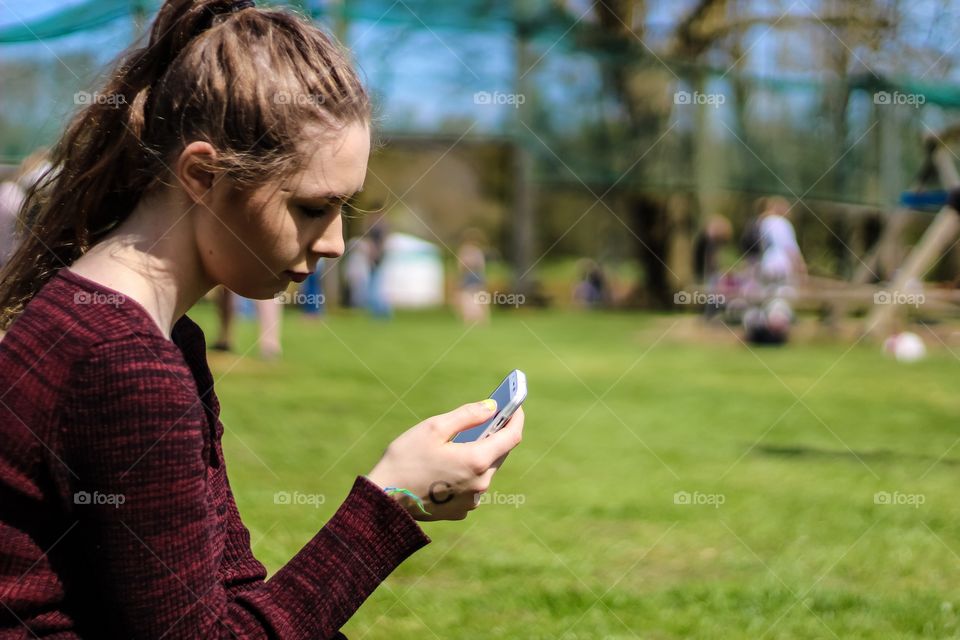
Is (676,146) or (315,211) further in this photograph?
(676,146)

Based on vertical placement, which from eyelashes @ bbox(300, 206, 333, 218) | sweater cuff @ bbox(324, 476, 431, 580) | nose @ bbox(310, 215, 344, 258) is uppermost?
eyelashes @ bbox(300, 206, 333, 218)

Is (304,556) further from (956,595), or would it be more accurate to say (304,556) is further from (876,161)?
(876,161)

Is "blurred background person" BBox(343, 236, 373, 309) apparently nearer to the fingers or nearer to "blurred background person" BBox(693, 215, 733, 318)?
"blurred background person" BBox(693, 215, 733, 318)

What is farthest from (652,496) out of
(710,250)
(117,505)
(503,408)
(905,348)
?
(710,250)

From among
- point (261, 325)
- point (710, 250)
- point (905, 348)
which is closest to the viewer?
point (261, 325)

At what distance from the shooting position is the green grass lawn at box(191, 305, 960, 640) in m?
3.49

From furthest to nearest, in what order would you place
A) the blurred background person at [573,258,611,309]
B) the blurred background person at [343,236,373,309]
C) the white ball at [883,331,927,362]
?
the blurred background person at [573,258,611,309], the blurred background person at [343,236,373,309], the white ball at [883,331,927,362]

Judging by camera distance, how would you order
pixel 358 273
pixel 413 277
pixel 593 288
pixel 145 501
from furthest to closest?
pixel 593 288, pixel 413 277, pixel 358 273, pixel 145 501

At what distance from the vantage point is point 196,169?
1473 millimetres

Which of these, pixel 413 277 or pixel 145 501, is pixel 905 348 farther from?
pixel 413 277

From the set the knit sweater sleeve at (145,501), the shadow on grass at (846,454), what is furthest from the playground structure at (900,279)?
the knit sweater sleeve at (145,501)

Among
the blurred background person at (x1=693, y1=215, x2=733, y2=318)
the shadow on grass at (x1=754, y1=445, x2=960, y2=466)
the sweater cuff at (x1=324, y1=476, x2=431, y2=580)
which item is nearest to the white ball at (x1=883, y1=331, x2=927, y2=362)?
the blurred background person at (x1=693, y1=215, x2=733, y2=318)

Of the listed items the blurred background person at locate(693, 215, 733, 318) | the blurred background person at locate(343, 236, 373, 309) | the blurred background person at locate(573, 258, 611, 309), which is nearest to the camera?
the blurred background person at locate(693, 215, 733, 318)

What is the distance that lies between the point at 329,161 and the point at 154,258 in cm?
26
